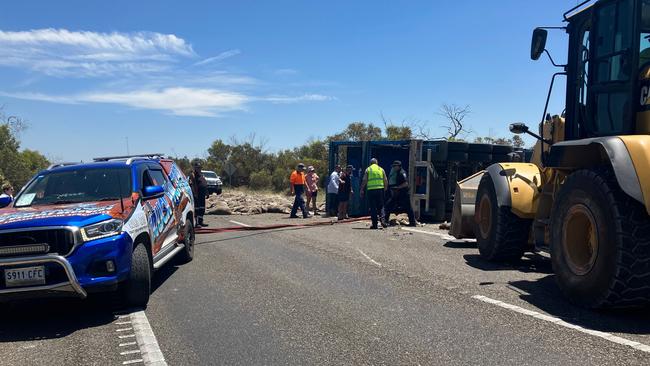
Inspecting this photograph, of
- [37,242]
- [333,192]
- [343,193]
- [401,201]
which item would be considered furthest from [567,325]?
[333,192]

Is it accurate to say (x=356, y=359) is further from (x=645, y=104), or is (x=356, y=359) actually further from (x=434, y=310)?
(x=645, y=104)

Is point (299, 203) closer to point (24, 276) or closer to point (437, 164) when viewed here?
point (437, 164)

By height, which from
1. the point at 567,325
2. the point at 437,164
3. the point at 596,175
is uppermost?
the point at 596,175

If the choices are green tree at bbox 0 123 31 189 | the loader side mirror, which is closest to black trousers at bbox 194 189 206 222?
the loader side mirror

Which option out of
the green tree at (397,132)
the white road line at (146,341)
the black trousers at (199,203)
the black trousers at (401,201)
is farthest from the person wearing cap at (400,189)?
the green tree at (397,132)

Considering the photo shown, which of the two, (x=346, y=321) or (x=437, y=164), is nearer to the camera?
(x=346, y=321)

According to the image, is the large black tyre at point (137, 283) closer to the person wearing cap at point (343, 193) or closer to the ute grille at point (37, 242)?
the ute grille at point (37, 242)

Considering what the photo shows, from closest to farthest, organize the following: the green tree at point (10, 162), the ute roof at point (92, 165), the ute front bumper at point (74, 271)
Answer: the ute front bumper at point (74, 271), the ute roof at point (92, 165), the green tree at point (10, 162)

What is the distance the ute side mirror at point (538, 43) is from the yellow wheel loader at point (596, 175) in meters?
0.01

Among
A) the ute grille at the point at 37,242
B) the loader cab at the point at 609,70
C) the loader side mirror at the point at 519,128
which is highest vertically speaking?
the loader cab at the point at 609,70

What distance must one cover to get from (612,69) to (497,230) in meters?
2.82

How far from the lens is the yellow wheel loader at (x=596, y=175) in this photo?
475cm

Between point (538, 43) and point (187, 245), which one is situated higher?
point (538, 43)

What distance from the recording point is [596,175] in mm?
5234
